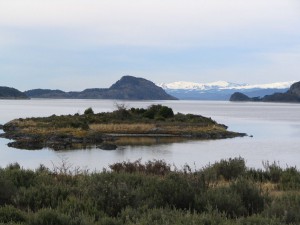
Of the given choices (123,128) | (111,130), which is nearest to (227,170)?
(111,130)

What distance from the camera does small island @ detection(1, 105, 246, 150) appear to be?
54.8m

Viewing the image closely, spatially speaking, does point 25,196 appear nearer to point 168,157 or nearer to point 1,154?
point 168,157

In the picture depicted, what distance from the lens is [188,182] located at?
9.45 metres

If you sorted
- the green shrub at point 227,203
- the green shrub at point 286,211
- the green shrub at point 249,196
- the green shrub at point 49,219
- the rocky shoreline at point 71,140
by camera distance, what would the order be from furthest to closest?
1. the rocky shoreline at point 71,140
2. the green shrub at point 249,196
3. the green shrub at point 227,203
4. the green shrub at point 286,211
5. the green shrub at point 49,219

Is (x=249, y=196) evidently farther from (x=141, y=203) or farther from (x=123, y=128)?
(x=123, y=128)

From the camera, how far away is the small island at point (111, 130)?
54781mm

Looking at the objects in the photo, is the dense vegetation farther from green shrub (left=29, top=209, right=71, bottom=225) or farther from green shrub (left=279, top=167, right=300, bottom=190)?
green shrub (left=279, top=167, right=300, bottom=190)

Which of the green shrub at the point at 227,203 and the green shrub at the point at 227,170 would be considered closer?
the green shrub at the point at 227,203

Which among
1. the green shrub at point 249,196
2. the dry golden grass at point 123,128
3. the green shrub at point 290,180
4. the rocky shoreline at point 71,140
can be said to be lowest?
the rocky shoreline at point 71,140

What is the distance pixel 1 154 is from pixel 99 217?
37.3 m

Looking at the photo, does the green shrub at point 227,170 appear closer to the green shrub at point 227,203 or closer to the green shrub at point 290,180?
the green shrub at point 290,180

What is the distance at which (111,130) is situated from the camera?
69.4m

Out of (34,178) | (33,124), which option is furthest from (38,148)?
(34,178)

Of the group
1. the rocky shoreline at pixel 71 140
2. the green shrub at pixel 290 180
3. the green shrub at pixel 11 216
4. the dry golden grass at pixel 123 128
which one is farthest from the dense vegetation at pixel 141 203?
the dry golden grass at pixel 123 128
